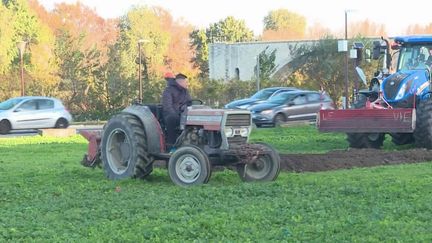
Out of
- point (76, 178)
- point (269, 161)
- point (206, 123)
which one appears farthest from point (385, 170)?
point (76, 178)

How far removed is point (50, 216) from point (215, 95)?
46.7 m

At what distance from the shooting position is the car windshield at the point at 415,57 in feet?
62.5

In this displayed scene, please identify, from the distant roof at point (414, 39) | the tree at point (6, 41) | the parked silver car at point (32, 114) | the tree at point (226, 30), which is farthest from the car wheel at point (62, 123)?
the tree at point (226, 30)

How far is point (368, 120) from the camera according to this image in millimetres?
17188

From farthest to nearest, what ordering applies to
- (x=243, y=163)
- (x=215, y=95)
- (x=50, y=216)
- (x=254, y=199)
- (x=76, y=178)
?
(x=215, y=95)
(x=76, y=178)
(x=243, y=163)
(x=254, y=199)
(x=50, y=216)

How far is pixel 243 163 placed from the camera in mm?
11609

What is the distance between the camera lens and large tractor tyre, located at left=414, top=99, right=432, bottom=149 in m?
16.9

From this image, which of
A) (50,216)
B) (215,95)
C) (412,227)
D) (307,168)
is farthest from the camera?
(215,95)

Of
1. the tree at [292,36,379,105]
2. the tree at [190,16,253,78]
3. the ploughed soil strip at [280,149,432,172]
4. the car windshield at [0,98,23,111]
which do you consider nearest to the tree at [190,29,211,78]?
the tree at [190,16,253,78]

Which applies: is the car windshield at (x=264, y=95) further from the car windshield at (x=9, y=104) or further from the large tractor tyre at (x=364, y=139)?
the large tractor tyre at (x=364, y=139)

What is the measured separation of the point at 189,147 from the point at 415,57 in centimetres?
973

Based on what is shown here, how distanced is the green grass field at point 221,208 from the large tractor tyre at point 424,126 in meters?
3.53

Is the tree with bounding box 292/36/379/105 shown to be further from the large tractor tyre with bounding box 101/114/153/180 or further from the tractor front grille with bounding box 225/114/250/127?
the tractor front grille with bounding box 225/114/250/127

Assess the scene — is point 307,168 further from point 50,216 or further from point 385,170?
point 50,216
